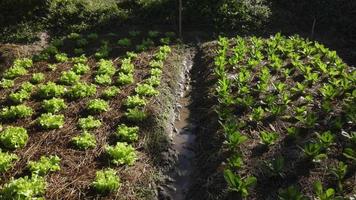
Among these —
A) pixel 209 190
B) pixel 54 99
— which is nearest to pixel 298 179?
pixel 209 190

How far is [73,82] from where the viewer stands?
1049 cm

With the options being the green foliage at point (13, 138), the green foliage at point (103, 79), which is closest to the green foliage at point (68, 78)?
the green foliage at point (103, 79)

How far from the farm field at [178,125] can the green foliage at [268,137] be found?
3cm

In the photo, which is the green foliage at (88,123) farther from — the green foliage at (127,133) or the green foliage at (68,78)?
the green foliage at (68,78)

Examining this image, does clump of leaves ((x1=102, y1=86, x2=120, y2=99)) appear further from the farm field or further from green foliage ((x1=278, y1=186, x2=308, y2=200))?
green foliage ((x1=278, y1=186, x2=308, y2=200))

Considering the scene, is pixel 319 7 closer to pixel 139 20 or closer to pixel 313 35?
pixel 313 35

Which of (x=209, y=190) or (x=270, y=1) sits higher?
(x=270, y=1)

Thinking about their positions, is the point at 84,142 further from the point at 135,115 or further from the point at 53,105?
the point at 53,105

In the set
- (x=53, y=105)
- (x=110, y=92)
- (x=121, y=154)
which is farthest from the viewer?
(x=110, y=92)

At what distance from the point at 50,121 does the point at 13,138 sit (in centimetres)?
90

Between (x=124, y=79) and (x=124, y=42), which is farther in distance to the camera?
(x=124, y=42)

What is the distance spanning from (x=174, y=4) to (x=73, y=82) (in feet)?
26.2

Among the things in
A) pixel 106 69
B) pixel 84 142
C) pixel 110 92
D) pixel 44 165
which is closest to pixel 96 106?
pixel 110 92

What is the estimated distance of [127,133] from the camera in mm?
8086
